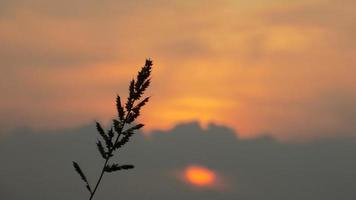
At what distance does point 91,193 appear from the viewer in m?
5.92

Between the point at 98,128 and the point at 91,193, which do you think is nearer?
the point at 91,193

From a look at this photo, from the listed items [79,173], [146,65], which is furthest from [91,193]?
[146,65]

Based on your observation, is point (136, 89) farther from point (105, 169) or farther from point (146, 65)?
point (105, 169)

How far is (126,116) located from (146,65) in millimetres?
861

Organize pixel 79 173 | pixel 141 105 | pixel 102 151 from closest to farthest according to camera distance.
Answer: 1. pixel 79 173
2. pixel 102 151
3. pixel 141 105

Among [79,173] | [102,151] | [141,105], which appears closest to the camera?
[79,173]

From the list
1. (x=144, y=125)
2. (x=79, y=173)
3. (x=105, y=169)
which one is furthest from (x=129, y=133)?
(x=79, y=173)

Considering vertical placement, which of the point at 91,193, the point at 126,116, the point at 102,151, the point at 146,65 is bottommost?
the point at 91,193

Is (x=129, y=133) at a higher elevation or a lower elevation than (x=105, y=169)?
higher

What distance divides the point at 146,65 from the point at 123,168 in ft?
5.06

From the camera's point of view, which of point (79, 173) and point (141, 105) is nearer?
point (79, 173)

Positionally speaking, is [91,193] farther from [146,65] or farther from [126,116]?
[146,65]

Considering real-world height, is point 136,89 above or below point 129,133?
above

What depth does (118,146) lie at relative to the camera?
21.1 feet
